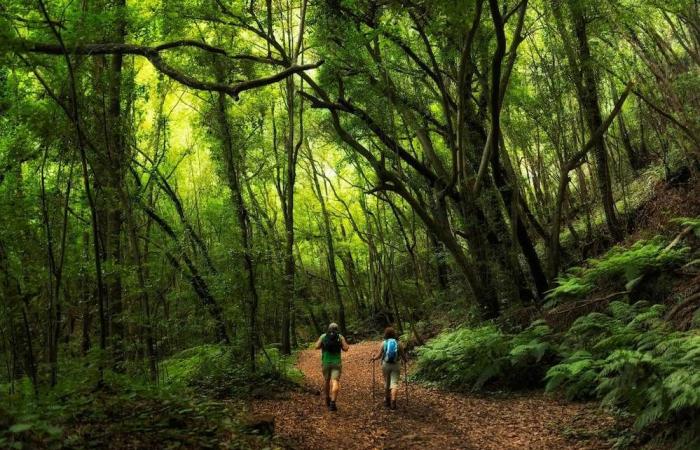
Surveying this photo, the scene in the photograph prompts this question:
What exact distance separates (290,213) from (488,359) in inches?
250

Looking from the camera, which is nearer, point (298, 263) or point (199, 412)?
point (199, 412)

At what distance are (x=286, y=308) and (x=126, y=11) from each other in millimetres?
6982

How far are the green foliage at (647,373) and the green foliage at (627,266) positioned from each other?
1.48 meters

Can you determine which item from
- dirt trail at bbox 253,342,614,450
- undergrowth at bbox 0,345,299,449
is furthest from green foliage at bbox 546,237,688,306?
undergrowth at bbox 0,345,299,449

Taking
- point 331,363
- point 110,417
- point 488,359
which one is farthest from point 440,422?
point 110,417

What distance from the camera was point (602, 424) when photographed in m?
6.06

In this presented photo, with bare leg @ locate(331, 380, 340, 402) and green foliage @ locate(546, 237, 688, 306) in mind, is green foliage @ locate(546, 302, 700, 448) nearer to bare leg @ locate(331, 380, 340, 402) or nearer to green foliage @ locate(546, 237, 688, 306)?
green foliage @ locate(546, 237, 688, 306)

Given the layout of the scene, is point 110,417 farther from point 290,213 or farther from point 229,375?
point 290,213

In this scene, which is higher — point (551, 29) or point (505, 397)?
point (551, 29)

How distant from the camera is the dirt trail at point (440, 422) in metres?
6.27

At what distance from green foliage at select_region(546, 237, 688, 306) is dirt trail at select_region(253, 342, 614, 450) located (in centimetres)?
293

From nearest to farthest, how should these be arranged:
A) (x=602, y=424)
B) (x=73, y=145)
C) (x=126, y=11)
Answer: (x=602, y=424), (x=73, y=145), (x=126, y=11)

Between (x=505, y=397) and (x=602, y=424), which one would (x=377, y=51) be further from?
(x=602, y=424)

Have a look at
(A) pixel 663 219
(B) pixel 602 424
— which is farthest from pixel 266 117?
(B) pixel 602 424
